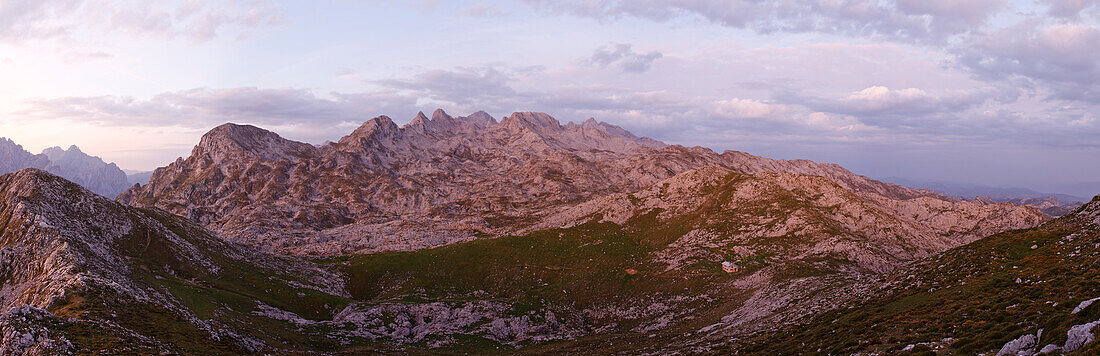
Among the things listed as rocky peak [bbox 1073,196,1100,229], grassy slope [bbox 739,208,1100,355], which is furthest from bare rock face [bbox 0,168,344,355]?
rocky peak [bbox 1073,196,1100,229]

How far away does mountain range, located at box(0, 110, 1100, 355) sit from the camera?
45.9 meters

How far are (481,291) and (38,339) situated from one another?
99.1 metres

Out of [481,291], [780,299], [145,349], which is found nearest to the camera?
[145,349]

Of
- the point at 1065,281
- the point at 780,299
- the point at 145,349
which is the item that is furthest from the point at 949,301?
the point at 145,349

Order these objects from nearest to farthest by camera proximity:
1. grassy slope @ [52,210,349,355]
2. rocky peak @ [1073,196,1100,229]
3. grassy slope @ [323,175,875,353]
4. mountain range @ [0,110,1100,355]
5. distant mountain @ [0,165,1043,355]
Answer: mountain range @ [0,110,1100,355] < grassy slope @ [52,210,349,355] < rocky peak @ [1073,196,1100,229] < distant mountain @ [0,165,1043,355] < grassy slope @ [323,175,875,353]

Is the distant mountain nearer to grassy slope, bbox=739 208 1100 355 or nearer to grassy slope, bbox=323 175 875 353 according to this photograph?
grassy slope, bbox=323 175 875 353

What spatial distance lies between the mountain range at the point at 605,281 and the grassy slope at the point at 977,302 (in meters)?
0.27

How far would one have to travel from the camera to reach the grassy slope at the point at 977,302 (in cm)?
3155

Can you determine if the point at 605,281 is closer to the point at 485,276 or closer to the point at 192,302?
the point at 485,276

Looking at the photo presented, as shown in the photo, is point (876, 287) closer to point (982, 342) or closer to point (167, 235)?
point (982, 342)

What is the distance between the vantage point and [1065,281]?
3972 centimetres

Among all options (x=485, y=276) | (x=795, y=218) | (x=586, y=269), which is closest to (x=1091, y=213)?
(x=795, y=218)

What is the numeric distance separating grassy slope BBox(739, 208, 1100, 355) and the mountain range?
0.27 m

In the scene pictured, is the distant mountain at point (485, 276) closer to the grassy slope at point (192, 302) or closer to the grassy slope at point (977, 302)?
the grassy slope at point (192, 302)
